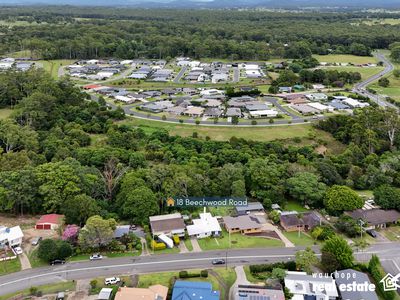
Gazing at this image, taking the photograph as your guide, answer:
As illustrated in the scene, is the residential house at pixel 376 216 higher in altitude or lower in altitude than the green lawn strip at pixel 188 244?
higher

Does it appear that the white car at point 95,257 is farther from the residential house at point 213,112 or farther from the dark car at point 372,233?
the residential house at point 213,112

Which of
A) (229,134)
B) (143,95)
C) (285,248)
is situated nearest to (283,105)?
(229,134)

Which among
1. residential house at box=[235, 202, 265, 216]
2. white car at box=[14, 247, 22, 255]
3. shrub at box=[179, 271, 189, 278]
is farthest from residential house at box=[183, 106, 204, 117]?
shrub at box=[179, 271, 189, 278]

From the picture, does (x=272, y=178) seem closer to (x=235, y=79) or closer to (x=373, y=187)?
(x=373, y=187)

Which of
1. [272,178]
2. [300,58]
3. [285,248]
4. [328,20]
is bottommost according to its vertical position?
[285,248]

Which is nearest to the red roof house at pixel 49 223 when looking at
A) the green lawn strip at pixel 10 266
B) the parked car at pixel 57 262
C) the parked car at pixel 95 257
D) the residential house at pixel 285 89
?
the green lawn strip at pixel 10 266

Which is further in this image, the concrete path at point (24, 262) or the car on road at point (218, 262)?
the car on road at point (218, 262)

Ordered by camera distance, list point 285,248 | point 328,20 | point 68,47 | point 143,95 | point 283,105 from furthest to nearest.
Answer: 1. point 328,20
2. point 68,47
3. point 143,95
4. point 283,105
5. point 285,248
